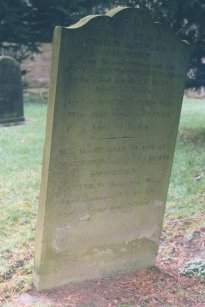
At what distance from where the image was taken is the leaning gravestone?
2.93 m

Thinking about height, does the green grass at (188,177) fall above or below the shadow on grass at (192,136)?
above

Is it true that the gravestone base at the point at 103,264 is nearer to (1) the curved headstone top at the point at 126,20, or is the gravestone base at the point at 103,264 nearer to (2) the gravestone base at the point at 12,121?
(1) the curved headstone top at the point at 126,20

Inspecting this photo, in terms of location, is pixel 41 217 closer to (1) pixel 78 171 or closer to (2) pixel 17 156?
(1) pixel 78 171

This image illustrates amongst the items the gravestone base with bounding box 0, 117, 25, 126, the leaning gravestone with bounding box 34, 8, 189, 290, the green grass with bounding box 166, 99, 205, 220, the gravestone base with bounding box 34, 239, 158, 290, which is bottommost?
the gravestone base with bounding box 0, 117, 25, 126

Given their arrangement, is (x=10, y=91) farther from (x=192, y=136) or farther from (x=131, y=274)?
(x=131, y=274)

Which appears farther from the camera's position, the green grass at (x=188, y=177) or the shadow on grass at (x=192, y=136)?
the shadow on grass at (x=192, y=136)

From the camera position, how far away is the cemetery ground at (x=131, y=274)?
3123mm

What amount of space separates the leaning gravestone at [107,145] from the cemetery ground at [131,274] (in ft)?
0.44

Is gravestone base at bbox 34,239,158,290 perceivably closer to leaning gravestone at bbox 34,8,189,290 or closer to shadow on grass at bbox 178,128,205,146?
leaning gravestone at bbox 34,8,189,290

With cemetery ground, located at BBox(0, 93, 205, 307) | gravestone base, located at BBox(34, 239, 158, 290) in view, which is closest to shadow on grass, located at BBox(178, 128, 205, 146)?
cemetery ground, located at BBox(0, 93, 205, 307)

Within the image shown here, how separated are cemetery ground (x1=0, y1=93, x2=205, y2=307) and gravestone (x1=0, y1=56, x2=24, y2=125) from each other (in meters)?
4.02

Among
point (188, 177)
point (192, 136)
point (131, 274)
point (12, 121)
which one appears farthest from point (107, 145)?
point (12, 121)

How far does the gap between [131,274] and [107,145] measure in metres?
1.14

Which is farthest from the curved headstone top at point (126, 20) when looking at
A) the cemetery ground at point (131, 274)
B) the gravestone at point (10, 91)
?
the gravestone at point (10, 91)
